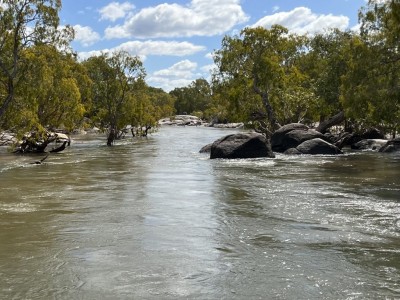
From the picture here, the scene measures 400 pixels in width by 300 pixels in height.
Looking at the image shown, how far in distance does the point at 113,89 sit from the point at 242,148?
2033cm

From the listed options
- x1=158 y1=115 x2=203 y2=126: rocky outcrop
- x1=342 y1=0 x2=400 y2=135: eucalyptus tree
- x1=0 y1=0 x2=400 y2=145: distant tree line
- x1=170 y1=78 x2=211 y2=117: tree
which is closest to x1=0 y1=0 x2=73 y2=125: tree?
x1=0 y1=0 x2=400 y2=145: distant tree line

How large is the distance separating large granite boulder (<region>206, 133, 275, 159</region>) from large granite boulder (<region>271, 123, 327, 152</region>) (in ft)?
16.4

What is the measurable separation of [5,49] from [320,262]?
22.0 meters

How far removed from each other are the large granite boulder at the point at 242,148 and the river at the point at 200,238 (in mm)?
9791

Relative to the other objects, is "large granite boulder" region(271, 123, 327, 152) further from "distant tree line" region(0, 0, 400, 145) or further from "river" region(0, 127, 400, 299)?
"river" region(0, 127, 400, 299)

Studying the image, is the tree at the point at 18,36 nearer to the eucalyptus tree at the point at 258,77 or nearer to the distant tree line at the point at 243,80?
the distant tree line at the point at 243,80

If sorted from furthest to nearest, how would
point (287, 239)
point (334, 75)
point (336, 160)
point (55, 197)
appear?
1. point (334, 75)
2. point (336, 160)
3. point (55, 197)
4. point (287, 239)

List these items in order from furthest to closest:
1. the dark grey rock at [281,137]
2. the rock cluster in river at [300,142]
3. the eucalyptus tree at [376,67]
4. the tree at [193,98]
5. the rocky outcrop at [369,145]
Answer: the tree at [193,98], the rocky outcrop at [369,145], the dark grey rock at [281,137], the rock cluster in river at [300,142], the eucalyptus tree at [376,67]

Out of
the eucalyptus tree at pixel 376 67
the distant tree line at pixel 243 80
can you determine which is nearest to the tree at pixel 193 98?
the distant tree line at pixel 243 80

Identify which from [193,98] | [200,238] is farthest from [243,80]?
[193,98]

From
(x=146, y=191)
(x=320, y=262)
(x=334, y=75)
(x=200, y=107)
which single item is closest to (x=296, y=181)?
(x=146, y=191)

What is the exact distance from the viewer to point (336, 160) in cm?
2762

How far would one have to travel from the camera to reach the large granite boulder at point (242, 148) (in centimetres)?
2869

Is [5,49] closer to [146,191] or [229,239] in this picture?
[146,191]
